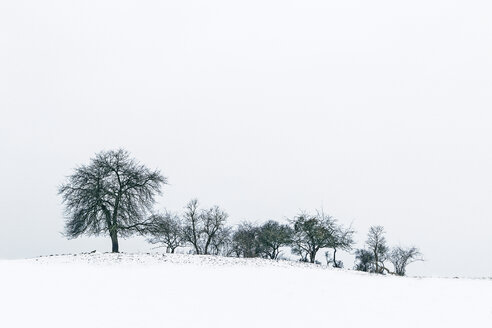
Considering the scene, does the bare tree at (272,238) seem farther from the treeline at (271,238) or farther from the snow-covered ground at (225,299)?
the snow-covered ground at (225,299)

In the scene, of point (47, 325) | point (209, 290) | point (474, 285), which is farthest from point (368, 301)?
Answer: point (47, 325)

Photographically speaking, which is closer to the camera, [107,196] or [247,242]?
[107,196]

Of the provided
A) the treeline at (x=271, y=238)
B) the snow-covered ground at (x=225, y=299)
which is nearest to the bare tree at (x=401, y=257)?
the treeline at (x=271, y=238)

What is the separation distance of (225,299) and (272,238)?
177ft

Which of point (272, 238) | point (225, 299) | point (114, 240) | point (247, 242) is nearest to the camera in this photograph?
point (225, 299)

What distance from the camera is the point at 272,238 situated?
237 feet

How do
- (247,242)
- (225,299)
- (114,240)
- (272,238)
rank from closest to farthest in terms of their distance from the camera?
(225,299) < (114,240) < (272,238) < (247,242)

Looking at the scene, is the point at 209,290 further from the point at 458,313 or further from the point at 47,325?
the point at 458,313

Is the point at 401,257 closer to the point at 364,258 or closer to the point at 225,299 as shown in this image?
the point at 364,258

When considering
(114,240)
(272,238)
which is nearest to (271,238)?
(272,238)

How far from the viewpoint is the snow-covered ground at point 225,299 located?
624 inches

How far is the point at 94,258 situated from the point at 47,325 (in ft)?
65.2

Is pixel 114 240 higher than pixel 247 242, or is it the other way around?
pixel 114 240

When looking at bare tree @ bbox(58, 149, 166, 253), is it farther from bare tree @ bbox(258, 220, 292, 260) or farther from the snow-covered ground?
bare tree @ bbox(258, 220, 292, 260)
